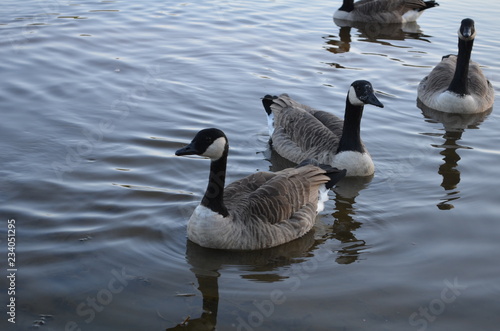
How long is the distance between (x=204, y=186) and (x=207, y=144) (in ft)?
6.93

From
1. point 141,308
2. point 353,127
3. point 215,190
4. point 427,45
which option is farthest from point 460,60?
point 141,308

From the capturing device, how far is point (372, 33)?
69.1ft

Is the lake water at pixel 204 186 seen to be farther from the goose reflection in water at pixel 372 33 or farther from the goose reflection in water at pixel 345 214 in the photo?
the goose reflection in water at pixel 372 33

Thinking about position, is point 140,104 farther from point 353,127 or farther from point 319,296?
point 319,296

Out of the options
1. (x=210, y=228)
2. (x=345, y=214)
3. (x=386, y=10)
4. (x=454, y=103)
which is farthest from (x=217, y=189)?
(x=386, y=10)

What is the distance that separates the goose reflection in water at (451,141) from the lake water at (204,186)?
4cm

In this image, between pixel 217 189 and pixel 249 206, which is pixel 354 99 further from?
pixel 217 189

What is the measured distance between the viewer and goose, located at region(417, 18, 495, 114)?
548 inches

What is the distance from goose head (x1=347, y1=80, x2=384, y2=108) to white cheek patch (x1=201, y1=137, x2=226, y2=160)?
3095mm

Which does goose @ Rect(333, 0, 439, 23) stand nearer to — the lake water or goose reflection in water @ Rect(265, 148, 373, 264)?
the lake water

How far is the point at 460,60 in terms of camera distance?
13.9 m

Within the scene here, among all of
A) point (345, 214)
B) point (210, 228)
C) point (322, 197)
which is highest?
point (210, 228)

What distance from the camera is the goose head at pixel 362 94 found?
419 inches

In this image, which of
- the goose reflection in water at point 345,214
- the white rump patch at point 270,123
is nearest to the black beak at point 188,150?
the goose reflection in water at point 345,214
